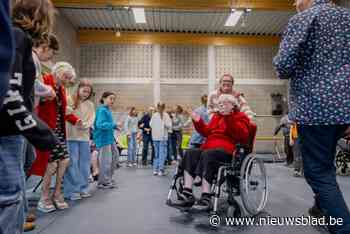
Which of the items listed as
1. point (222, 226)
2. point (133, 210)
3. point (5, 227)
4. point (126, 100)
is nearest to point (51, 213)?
point (133, 210)

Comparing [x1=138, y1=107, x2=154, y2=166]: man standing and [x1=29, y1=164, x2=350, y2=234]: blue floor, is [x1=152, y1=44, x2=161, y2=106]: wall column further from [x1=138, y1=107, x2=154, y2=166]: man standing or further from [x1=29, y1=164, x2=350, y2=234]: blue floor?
[x1=29, y1=164, x2=350, y2=234]: blue floor

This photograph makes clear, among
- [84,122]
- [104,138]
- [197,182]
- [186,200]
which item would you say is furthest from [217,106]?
[104,138]

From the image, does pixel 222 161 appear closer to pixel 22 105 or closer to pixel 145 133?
pixel 22 105

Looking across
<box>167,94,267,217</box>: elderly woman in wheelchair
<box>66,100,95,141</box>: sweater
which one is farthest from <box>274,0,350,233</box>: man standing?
<box>66,100,95,141</box>: sweater

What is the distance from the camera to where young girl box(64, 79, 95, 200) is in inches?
118

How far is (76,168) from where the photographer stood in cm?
304

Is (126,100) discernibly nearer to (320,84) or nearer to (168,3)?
(168,3)

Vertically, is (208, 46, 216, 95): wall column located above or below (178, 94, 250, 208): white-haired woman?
above

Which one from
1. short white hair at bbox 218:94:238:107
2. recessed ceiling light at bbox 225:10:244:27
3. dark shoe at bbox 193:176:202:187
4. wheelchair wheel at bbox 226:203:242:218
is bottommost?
wheelchair wheel at bbox 226:203:242:218

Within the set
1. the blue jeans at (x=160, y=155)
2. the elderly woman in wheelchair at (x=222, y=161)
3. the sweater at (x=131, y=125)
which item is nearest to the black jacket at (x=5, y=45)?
the elderly woman in wheelchair at (x=222, y=161)

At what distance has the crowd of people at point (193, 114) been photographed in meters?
0.85

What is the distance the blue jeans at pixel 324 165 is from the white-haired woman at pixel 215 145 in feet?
3.13

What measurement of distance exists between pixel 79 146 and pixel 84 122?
0.23m

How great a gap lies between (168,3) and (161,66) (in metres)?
2.94
